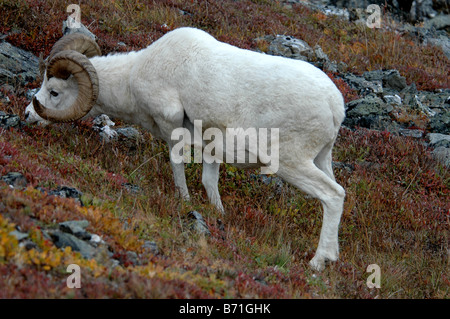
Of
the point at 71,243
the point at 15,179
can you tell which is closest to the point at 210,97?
the point at 15,179

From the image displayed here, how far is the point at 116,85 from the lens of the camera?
323 inches

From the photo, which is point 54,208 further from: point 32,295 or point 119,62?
point 119,62

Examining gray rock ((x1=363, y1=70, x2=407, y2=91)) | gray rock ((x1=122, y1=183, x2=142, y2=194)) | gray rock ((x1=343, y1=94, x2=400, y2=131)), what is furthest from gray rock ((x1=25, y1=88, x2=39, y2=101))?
gray rock ((x1=363, y1=70, x2=407, y2=91))

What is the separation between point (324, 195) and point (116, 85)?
3.71 metres

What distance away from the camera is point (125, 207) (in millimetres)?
6547

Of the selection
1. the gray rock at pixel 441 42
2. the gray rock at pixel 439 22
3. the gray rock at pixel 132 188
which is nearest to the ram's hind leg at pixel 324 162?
the gray rock at pixel 132 188

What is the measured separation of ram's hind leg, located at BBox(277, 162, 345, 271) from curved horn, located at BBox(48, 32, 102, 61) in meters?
4.01

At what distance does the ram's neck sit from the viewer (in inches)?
321

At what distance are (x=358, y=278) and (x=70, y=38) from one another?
567 centimetres

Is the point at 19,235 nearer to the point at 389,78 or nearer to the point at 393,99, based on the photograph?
the point at 393,99

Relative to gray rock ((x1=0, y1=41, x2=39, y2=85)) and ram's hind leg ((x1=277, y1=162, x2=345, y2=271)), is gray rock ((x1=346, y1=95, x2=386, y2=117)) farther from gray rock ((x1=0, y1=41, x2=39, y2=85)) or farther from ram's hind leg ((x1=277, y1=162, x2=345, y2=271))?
gray rock ((x1=0, y1=41, x2=39, y2=85))

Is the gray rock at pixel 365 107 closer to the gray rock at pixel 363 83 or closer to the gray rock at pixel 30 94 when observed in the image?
the gray rock at pixel 363 83

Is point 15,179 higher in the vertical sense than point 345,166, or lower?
higher
